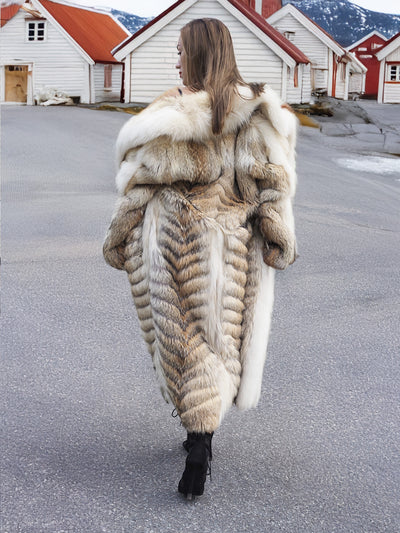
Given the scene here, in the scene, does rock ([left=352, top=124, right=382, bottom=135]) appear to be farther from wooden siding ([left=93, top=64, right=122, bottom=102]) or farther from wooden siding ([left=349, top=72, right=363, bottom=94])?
wooden siding ([left=349, top=72, right=363, bottom=94])

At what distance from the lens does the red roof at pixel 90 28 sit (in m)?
27.3

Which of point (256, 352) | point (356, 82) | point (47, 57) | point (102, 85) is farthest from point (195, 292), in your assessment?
point (356, 82)

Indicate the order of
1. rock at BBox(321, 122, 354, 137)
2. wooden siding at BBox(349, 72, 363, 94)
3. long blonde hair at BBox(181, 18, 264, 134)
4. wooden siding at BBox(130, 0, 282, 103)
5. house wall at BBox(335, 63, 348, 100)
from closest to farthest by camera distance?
1. long blonde hair at BBox(181, 18, 264, 134)
2. rock at BBox(321, 122, 354, 137)
3. wooden siding at BBox(130, 0, 282, 103)
4. house wall at BBox(335, 63, 348, 100)
5. wooden siding at BBox(349, 72, 363, 94)

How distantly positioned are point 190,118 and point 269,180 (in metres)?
0.44

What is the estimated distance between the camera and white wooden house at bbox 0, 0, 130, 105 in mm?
27078

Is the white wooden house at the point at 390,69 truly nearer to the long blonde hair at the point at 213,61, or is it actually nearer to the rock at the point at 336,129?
the rock at the point at 336,129

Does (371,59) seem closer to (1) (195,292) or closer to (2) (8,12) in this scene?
(2) (8,12)

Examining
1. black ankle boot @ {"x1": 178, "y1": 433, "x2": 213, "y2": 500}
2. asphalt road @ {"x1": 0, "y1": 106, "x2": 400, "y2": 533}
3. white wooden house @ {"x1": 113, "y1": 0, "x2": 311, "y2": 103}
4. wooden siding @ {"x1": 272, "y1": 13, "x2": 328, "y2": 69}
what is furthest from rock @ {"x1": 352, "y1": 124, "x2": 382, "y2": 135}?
black ankle boot @ {"x1": 178, "y1": 433, "x2": 213, "y2": 500}

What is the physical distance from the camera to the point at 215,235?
324 centimetres

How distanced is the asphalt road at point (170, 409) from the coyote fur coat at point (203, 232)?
1.32 feet

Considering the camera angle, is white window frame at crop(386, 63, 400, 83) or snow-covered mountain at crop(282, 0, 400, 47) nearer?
white window frame at crop(386, 63, 400, 83)

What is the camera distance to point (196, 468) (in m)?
3.15

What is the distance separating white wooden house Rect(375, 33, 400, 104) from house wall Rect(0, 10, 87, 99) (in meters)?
14.3

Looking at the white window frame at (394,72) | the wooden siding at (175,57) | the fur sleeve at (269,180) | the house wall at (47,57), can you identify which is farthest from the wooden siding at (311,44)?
the fur sleeve at (269,180)
